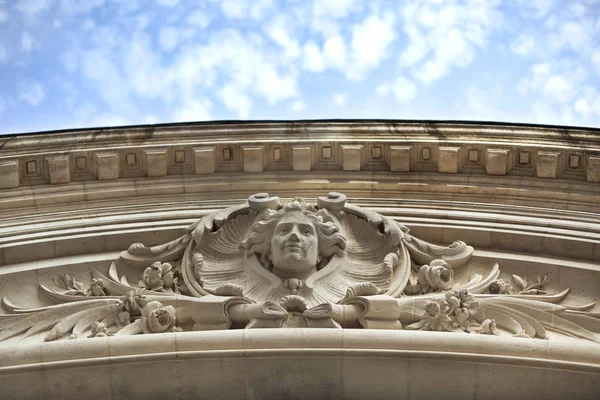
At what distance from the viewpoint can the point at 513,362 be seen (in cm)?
1241

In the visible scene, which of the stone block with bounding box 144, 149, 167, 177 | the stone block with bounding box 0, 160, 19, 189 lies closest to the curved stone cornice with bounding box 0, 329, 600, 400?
the stone block with bounding box 0, 160, 19, 189

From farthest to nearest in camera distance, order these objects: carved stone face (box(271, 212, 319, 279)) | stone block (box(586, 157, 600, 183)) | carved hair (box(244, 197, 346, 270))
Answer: stone block (box(586, 157, 600, 183)) → carved hair (box(244, 197, 346, 270)) → carved stone face (box(271, 212, 319, 279))

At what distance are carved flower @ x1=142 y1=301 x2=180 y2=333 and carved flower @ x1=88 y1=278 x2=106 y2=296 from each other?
99cm

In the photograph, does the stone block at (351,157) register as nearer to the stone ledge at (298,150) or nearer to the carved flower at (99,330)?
the stone ledge at (298,150)

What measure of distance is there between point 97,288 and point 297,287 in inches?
94.4

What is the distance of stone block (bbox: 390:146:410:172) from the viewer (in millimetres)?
16703

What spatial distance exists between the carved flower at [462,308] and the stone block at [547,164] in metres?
3.48

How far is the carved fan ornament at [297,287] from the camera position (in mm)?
13266

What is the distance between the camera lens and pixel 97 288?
1413 centimetres

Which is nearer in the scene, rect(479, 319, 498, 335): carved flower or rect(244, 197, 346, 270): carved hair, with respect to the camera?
rect(479, 319, 498, 335): carved flower

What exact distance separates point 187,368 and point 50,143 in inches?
213

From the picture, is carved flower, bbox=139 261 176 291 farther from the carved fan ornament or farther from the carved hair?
the carved hair

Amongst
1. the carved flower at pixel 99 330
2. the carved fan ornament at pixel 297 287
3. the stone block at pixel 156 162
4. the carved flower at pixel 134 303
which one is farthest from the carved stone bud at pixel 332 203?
the carved flower at pixel 99 330

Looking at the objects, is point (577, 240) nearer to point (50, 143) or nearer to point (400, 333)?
point (400, 333)
